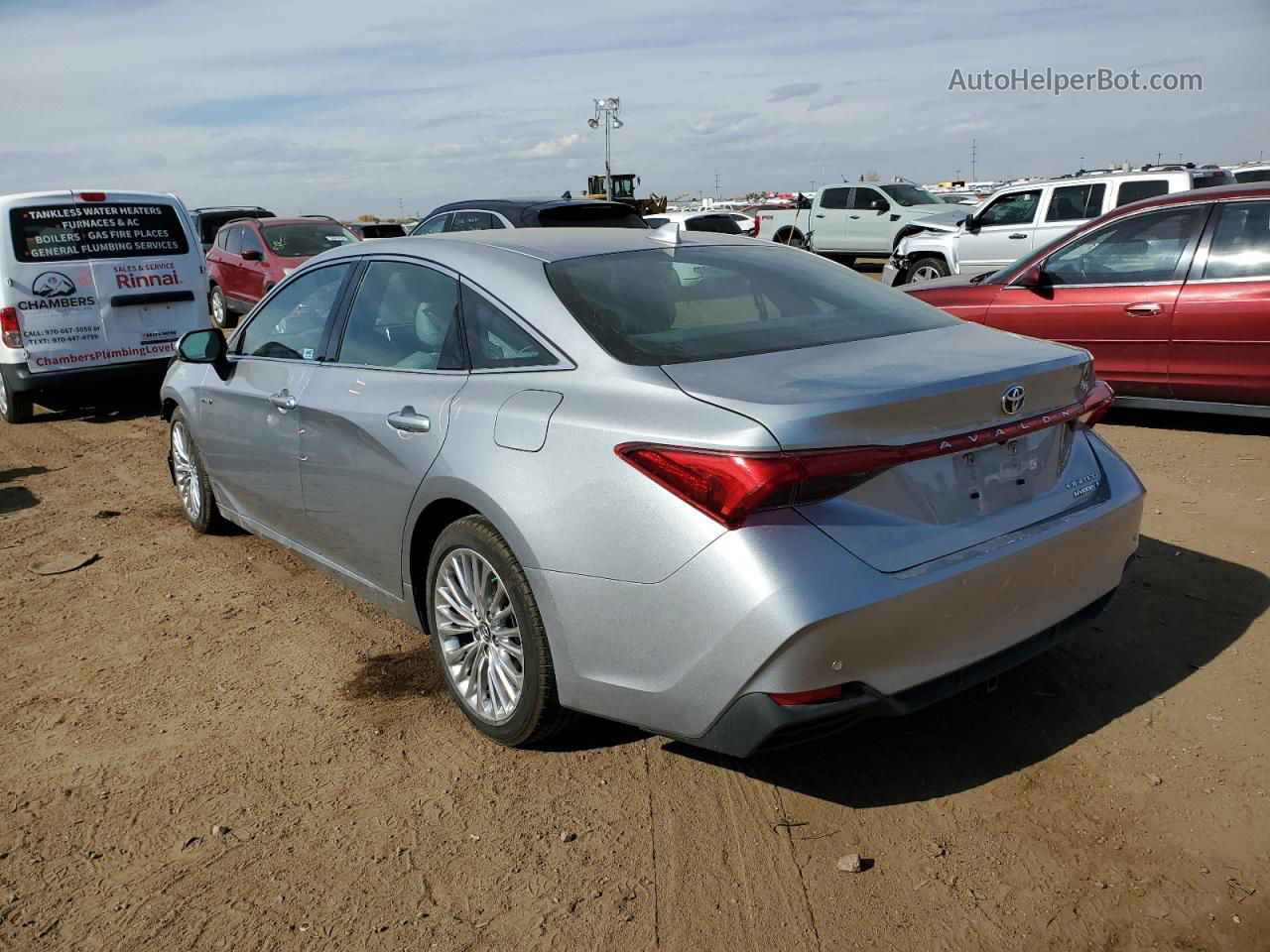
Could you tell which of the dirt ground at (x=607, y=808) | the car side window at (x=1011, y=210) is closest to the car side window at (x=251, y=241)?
the car side window at (x=1011, y=210)

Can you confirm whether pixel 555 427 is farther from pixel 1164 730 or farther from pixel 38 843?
pixel 1164 730

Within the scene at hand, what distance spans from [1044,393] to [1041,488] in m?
0.27

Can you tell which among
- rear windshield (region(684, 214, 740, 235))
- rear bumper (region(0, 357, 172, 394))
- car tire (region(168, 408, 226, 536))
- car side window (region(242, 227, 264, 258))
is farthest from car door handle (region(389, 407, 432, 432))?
rear windshield (region(684, 214, 740, 235))

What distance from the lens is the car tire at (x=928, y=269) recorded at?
14.3 m

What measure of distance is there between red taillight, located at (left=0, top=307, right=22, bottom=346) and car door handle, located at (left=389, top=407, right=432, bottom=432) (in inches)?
285

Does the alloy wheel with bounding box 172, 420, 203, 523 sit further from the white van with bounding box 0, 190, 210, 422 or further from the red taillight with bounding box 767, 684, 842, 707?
the white van with bounding box 0, 190, 210, 422

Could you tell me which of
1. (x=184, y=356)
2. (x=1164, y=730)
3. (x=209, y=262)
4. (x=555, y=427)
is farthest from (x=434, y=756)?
(x=209, y=262)

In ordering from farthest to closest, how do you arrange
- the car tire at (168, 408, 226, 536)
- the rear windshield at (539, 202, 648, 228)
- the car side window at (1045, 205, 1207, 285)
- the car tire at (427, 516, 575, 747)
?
the rear windshield at (539, 202, 648, 228) < the car side window at (1045, 205, 1207, 285) < the car tire at (168, 408, 226, 536) < the car tire at (427, 516, 575, 747)

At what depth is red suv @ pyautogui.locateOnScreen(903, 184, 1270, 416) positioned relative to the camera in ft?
21.2

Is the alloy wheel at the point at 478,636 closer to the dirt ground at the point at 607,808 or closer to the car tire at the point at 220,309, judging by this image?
the dirt ground at the point at 607,808

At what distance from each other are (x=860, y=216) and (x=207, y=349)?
18173 mm

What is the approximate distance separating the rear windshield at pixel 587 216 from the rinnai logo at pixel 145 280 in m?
3.51

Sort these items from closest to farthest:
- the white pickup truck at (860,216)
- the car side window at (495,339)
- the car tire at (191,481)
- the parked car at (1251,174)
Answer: the car side window at (495,339)
the car tire at (191,481)
the parked car at (1251,174)
the white pickup truck at (860,216)

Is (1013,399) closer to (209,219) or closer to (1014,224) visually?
(1014,224)
